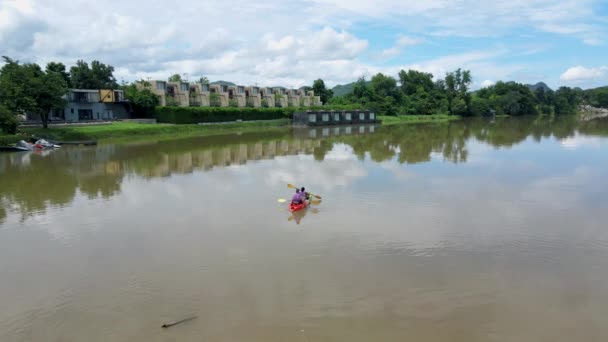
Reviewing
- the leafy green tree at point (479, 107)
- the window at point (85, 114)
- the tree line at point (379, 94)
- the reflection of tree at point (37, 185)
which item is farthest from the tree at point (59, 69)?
the leafy green tree at point (479, 107)

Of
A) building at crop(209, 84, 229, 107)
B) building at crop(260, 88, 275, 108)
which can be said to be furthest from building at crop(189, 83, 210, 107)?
building at crop(260, 88, 275, 108)

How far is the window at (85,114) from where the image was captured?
2343 inches

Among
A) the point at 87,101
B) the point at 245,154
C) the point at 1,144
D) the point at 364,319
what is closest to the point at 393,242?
the point at 364,319

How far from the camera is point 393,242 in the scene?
43.0 ft

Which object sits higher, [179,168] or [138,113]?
[138,113]

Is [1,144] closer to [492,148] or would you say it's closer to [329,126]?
[492,148]

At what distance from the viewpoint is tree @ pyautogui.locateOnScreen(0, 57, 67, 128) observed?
3906 cm

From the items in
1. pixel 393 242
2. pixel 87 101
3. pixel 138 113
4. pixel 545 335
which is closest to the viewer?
pixel 545 335

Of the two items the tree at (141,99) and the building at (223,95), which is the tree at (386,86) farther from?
the tree at (141,99)

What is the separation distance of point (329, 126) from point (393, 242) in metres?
61.7

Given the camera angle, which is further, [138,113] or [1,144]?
[138,113]

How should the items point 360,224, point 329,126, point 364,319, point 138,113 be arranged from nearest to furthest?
point 364,319 < point 360,224 < point 138,113 < point 329,126

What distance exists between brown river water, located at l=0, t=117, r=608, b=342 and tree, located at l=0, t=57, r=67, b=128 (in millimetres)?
18755

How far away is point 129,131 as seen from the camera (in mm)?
48031
